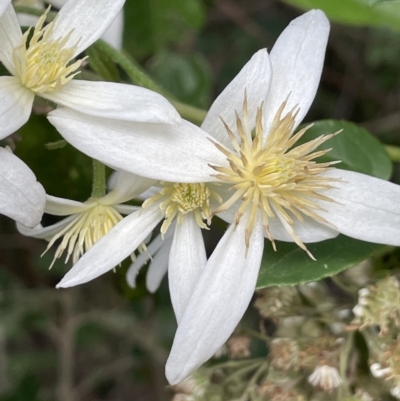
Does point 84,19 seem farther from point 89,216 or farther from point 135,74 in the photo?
point 89,216

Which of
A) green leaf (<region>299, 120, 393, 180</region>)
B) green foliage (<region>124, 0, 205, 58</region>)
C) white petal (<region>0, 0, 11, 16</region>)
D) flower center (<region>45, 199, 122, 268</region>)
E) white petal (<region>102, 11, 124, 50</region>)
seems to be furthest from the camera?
green foliage (<region>124, 0, 205, 58</region>)

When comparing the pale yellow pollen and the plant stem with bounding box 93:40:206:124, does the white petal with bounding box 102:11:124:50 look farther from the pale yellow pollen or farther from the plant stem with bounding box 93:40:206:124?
the pale yellow pollen

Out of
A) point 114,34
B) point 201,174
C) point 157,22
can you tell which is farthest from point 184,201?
point 157,22

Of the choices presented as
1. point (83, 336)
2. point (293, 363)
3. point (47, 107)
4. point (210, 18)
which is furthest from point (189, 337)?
point (210, 18)

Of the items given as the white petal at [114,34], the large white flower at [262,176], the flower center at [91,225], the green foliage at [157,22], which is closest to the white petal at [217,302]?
the large white flower at [262,176]

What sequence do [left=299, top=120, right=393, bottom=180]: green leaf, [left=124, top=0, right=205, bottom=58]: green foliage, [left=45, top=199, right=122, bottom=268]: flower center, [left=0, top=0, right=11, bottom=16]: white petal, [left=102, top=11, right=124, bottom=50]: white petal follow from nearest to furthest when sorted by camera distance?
[left=0, top=0, right=11, bottom=16]: white petal, [left=45, top=199, right=122, bottom=268]: flower center, [left=299, top=120, right=393, bottom=180]: green leaf, [left=102, top=11, right=124, bottom=50]: white petal, [left=124, top=0, right=205, bottom=58]: green foliage

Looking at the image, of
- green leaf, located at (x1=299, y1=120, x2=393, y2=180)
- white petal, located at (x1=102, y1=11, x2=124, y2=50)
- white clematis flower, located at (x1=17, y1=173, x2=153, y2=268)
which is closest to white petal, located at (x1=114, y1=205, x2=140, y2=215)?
white clematis flower, located at (x1=17, y1=173, x2=153, y2=268)

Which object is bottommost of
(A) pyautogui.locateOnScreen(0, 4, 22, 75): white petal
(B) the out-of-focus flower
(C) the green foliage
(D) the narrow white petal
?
(B) the out-of-focus flower
